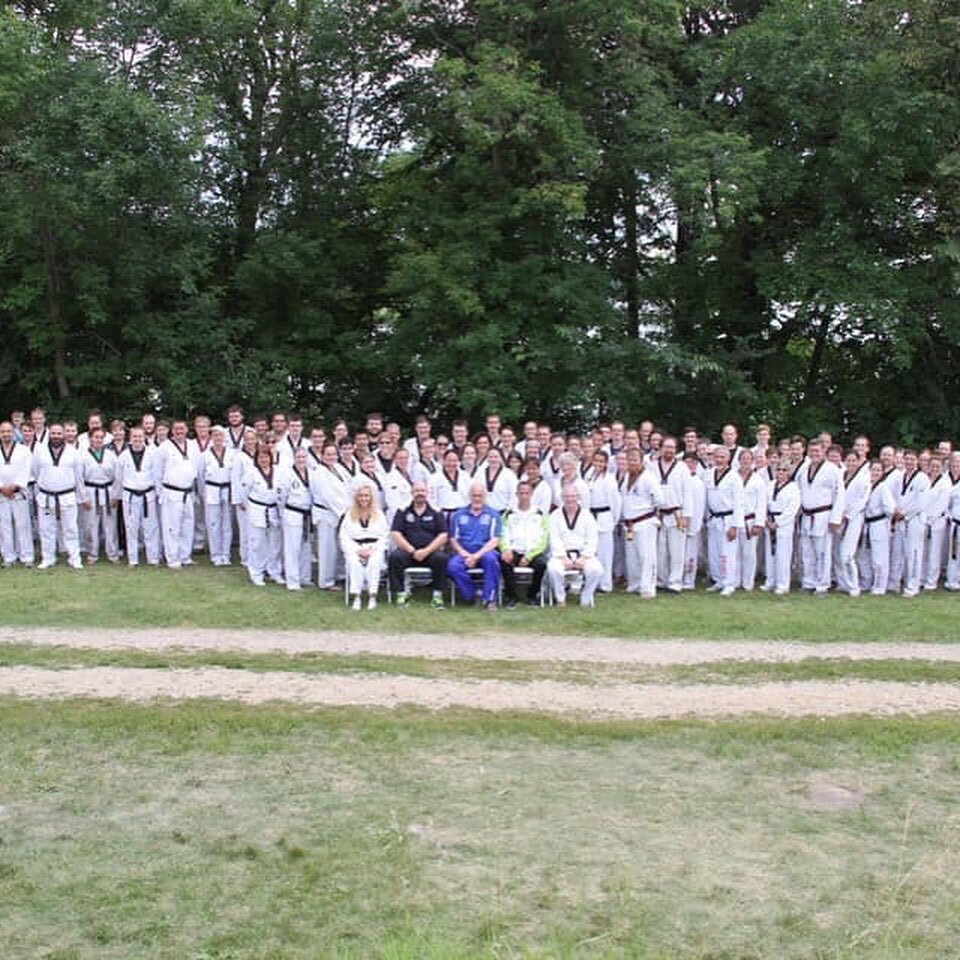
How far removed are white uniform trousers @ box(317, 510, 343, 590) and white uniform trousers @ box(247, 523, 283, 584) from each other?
678mm

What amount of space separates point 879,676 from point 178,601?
7276mm

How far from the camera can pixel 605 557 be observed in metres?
13.9

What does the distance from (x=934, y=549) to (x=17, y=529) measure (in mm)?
12346

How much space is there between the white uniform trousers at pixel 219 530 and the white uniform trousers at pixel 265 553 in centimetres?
107

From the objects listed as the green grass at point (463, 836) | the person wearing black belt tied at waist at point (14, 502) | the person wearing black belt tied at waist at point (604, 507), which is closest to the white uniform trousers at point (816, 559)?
the person wearing black belt tied at waist at point (604, 507)

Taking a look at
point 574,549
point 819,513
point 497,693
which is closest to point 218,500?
point 574,549

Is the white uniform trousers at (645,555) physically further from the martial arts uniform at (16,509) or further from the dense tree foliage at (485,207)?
the martial arts uniform at (16,509)

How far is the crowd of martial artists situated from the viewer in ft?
41.5

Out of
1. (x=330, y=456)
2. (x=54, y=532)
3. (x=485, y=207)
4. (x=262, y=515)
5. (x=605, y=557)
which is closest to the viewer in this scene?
(x=330, y=456)

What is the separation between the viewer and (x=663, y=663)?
9.49 meters

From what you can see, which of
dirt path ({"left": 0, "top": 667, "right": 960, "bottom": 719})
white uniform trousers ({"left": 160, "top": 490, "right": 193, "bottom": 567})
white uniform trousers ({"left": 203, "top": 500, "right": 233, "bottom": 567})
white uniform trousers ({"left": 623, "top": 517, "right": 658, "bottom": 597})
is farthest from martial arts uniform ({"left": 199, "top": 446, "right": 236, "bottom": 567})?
dirt path ({"left": 0, "top": 667, "right": 960, "bottom": 719})

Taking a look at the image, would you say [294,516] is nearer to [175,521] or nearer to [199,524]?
[175,521]

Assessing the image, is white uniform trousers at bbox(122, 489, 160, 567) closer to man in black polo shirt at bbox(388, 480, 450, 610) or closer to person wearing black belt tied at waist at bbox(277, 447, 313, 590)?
person wearing black belt tied at waist at bbox(277, 447, 313, 590)

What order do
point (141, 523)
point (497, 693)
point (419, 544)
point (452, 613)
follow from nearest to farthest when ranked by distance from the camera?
1. point (497, 693)
2. point (452, 613)
3. point (419, 544)
4. point (141, 523)
